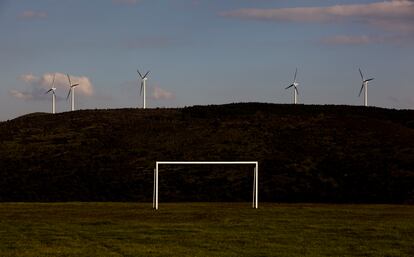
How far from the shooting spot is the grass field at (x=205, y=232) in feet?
82.5

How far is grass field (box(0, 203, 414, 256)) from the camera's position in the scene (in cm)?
2514

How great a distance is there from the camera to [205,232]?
30.9 meters

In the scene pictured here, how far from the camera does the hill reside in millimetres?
65812

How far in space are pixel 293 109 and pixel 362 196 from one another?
4675cm

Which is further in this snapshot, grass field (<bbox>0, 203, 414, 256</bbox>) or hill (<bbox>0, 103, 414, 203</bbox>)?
hill (<bbox>0, 103, 414, 203</bbox>)

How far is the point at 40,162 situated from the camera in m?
80.0

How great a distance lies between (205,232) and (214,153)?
48534 mm

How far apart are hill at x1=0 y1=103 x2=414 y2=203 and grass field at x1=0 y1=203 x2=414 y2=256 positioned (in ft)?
68.1

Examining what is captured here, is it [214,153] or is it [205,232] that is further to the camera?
[214,153]

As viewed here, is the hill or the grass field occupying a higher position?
the hill

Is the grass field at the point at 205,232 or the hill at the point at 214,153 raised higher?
the hill at the point at 214,153

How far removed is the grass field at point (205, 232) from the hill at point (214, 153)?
68.1ft

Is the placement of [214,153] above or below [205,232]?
above

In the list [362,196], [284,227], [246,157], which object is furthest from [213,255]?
[246,157]
